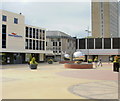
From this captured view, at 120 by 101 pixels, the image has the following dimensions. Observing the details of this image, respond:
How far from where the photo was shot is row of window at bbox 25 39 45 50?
43438mm

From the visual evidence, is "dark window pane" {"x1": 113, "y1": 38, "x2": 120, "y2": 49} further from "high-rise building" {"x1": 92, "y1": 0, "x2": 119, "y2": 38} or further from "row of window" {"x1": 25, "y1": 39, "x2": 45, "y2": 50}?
"high-rise building" {"x1": 92, "y1": 0, "x2": 119, "y2": 38}

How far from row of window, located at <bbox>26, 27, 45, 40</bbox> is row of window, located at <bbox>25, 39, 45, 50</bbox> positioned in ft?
4.41

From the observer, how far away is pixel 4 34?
35812mm

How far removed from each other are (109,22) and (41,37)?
80423 mm

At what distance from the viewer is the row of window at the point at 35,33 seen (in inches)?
1720

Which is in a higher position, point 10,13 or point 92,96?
point 10,13

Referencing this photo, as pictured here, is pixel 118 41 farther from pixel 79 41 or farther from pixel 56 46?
pixel 56 46

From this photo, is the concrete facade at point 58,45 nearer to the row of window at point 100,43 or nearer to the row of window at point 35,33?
the row of window at point 100,43

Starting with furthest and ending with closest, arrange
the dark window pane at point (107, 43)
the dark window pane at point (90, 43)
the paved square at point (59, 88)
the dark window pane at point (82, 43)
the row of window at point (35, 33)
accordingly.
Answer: the dark window pane at point (82, 43) < the dark window pane at point (90, 43) < the dark window pane at point (107, 43) < the row of window at point (35, 33) < the paved square at point (59, 88)

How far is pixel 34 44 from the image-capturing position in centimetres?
4569

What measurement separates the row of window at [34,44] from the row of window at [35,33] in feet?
4.41

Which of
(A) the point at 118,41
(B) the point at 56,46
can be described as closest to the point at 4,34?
(B) the point at 56,46

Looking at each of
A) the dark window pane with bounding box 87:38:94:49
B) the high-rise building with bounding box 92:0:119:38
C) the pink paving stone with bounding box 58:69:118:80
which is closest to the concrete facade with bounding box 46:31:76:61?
the dark window pane with bounding box 87:38:94:49

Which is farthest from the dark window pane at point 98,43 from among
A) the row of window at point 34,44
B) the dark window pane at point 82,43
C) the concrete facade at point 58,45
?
the row of window at point 34,44
